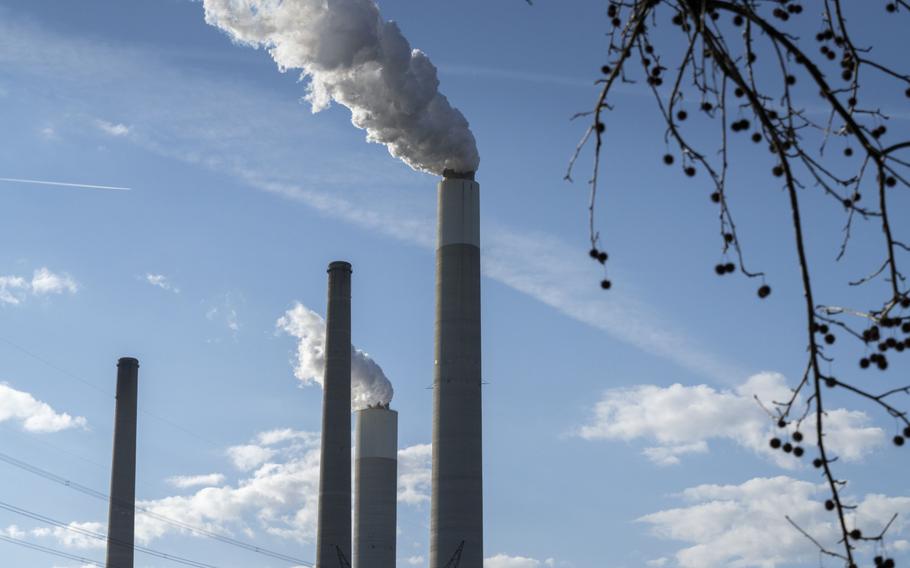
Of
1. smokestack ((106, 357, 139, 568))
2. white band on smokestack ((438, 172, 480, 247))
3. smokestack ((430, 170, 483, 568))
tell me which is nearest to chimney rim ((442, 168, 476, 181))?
white band on smokestack ((438, 172, 480, 247))

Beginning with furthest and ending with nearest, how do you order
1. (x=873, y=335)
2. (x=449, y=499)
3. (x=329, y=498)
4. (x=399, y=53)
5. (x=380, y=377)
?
(x=380, y=377), (x=329, y=498), (x=399, y=53), (x=449, y=499), (x=873, y=335)

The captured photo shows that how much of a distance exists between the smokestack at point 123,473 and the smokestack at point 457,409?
65.2 feet

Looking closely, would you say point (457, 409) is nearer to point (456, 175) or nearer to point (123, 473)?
point (456, 175)

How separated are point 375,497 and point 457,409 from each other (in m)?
12.8

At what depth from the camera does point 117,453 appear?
5831 centimetres

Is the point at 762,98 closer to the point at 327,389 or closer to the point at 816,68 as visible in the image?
the point at 816,68

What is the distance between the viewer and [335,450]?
167ft

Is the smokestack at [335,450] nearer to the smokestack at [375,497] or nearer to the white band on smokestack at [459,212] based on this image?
the smokestack at [375,497]

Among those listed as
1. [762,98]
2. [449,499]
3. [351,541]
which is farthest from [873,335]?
[351,541]

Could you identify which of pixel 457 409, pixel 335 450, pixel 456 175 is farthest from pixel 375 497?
pixel 456 175

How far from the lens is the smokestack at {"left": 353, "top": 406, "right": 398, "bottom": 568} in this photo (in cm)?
5241

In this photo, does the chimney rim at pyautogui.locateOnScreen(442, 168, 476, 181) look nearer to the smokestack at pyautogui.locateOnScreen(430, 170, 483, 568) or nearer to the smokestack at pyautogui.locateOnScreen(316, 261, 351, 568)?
the smokestack at pyautogui.locateOnScreen(430, 170, 483, 568)

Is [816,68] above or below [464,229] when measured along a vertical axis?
below

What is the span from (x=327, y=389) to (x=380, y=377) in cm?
629
